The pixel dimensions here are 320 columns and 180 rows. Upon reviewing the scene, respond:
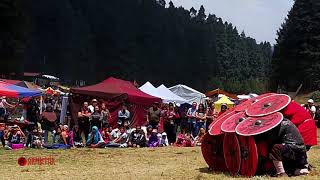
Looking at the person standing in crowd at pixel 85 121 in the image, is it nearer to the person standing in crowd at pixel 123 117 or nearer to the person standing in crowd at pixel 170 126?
the person standing in crowd at pixel 123 117

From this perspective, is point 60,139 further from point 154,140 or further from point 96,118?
point 154,140

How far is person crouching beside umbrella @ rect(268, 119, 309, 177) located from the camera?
34.2ft

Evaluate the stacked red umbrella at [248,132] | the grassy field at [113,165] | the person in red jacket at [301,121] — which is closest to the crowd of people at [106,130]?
the grassy field at [113,165]

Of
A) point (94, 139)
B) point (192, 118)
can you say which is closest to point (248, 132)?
point (94, 139)

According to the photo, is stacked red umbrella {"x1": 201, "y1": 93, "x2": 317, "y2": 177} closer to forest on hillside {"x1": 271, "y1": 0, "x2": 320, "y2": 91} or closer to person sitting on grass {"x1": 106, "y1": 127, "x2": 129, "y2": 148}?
person sitting on grass {"x1": 106, "y1": 127, "x2": 129, "y2": 148}

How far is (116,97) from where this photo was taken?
24844mm

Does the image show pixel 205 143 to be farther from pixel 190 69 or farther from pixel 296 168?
pixel 190 69

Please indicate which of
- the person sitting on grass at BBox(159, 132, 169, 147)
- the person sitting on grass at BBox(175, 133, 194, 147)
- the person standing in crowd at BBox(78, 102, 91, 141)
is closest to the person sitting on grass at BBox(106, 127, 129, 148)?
the person standing in crowd at BBox(78, 102, 91, 141)

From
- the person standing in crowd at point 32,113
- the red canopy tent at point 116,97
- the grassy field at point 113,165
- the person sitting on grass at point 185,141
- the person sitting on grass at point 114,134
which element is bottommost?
the grassy field at point 113,165

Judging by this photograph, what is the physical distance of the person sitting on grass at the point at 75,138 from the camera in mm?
20391

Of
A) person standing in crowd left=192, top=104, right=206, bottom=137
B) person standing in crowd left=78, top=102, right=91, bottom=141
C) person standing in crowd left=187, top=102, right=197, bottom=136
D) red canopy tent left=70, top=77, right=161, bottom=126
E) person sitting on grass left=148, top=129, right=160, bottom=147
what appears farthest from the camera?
red canopy tent left=70, top=77, right=161, bottom=126

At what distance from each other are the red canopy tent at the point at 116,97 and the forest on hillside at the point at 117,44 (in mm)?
33457

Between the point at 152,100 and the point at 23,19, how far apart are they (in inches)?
1503

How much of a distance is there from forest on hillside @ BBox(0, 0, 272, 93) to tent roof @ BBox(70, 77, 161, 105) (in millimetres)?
33196
